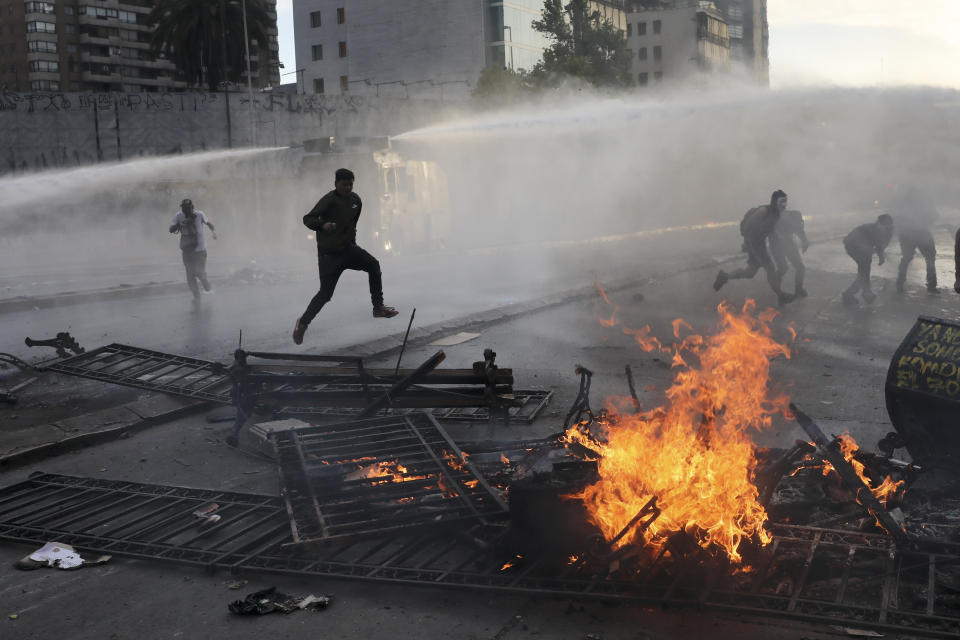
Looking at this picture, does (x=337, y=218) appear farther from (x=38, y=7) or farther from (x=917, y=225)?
(x=38, y=7)

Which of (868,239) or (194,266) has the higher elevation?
(868,239)

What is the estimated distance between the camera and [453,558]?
466 cm

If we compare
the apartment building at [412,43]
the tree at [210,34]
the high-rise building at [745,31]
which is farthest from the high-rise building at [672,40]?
the tree at [210,34]

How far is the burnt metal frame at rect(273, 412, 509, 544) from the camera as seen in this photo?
4961 millimetres

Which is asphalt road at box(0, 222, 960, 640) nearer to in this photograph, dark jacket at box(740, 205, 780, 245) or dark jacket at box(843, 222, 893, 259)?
dark jacket at box(843, 222, 893, 259)

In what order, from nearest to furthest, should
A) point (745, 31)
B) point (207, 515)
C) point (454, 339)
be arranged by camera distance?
point (207, 515)
point (454, 339)
point (745, 31)

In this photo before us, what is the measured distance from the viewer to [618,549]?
4.32 meters

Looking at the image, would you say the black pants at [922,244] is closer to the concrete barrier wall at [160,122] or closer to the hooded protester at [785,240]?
the hooded protester at [785,240]

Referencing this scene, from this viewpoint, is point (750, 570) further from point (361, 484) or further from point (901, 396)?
point (361, 484)

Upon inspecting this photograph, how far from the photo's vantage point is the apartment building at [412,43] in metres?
59.6

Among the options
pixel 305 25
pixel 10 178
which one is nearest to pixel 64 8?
pixel 305 25

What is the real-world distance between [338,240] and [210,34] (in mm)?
41497

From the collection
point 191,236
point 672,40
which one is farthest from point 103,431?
point 672,40

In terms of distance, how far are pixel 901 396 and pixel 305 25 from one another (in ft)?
222
